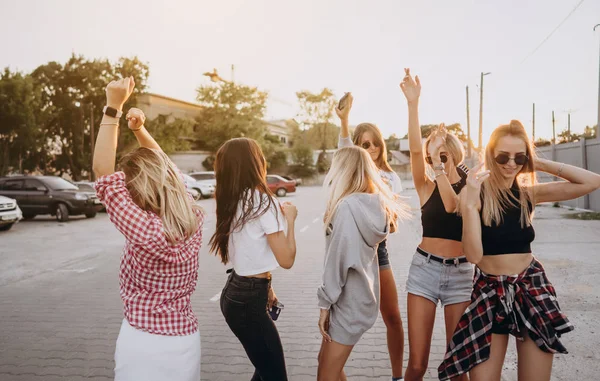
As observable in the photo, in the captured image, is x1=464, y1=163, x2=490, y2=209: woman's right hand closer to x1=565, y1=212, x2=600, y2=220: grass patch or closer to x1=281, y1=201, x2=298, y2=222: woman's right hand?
x1=281, y1=201, x2=298, y2=222: woman's right hand

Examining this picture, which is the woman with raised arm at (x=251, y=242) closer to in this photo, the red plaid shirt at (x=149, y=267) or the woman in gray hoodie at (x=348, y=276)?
the woman in gray hoodie at (x=348, y=276)

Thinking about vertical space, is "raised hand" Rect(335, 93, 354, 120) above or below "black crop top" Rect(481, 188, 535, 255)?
above

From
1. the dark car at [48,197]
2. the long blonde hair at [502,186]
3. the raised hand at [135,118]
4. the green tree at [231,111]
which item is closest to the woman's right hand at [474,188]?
the long blonde hair at [502,186]

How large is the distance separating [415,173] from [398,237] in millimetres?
9469

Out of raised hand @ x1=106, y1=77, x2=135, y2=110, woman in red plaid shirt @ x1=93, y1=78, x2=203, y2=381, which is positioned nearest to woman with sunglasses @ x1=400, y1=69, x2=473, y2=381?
woman in red plaid shirt @ x1=93, y1=78, x2=203, y2=381

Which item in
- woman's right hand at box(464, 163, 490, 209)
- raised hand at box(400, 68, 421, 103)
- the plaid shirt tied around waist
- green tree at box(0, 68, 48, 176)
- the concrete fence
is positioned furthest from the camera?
green tree at box(0, 68, 48, 176)

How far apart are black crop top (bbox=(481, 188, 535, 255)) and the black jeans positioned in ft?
4.10

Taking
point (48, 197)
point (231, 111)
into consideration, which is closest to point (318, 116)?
point (231, 111)

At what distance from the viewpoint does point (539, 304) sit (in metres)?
2.56

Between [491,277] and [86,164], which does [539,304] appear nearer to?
[491,277]

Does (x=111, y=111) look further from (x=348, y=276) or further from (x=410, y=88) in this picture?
(x=410, y=88)

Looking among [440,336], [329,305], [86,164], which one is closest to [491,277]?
[329,305]

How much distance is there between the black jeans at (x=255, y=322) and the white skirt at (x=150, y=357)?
540mm

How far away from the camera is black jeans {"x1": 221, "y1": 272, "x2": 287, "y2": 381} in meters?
2.70
